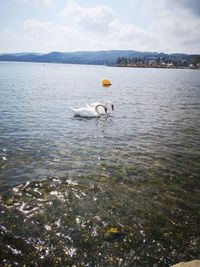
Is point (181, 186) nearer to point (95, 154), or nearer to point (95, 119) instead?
point (95, 154)

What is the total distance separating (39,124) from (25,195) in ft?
38.2

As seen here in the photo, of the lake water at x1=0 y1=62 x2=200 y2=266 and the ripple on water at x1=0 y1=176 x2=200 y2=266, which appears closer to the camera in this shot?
the ripple on water at x1=0 y1=176 x2=200 y2=266

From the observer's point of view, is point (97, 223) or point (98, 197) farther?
point (98, 197)

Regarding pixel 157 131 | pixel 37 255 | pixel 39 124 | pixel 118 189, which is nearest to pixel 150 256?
pixel 37 255

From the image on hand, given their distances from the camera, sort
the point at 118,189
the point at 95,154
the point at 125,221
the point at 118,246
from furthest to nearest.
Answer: the point at 95,154
the point at 118,189
the point at 125,221
the point at 118,246

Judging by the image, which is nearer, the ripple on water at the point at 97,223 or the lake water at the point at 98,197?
the ripple on water at the point at 97,223

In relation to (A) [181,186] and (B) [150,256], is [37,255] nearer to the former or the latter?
(B) [150,256]

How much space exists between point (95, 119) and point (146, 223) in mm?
16490

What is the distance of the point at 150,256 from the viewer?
6410 millimetres

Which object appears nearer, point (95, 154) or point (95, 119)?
point (95, 154)

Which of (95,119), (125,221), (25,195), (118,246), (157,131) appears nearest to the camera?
(118,246)

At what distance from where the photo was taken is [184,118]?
23984mm

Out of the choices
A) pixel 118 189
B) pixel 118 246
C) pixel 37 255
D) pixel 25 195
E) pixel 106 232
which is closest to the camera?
pixel 37 255

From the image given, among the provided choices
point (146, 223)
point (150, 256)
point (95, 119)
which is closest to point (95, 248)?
point (150, 256)
